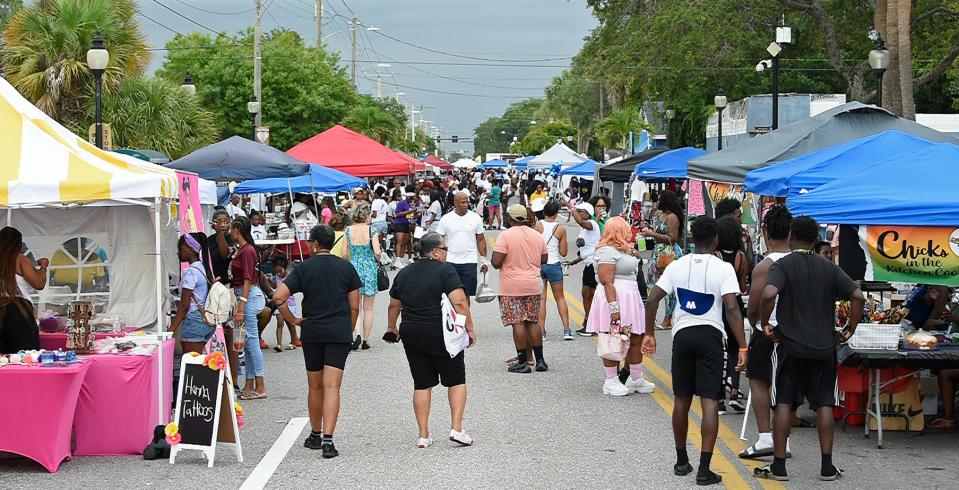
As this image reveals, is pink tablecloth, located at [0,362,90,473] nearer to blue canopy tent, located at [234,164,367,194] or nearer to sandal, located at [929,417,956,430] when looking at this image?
sandal, located at [929,417,956,430]

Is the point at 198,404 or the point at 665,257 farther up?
the point at 665,257

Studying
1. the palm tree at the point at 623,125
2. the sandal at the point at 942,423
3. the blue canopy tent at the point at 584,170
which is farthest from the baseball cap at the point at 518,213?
the palm tree at the point at 623,125

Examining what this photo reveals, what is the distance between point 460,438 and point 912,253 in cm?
394

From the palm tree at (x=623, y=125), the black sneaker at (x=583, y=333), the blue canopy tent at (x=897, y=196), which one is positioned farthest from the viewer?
the palm tree at (x=623, y=125)

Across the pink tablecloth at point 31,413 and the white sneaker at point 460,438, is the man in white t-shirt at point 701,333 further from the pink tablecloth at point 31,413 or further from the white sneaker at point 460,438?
the pink tablecloth at point 31,413

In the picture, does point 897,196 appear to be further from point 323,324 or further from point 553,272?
point 553,272

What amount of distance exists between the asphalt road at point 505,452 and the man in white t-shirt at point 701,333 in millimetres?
344

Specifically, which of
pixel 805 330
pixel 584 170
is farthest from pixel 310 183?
pixel 584 170

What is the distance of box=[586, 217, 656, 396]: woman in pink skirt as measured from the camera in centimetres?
1168

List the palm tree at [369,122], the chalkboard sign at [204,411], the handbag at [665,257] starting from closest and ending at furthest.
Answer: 1. the chalkboard sign at [204,411]
2. the handbag at [665,257]
3. the palm tree at [369,122]

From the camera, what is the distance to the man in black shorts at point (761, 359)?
8680mm

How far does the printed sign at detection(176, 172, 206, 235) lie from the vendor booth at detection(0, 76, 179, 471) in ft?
0.52

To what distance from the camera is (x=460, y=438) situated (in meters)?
9.21

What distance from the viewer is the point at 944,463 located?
8.77 meters
